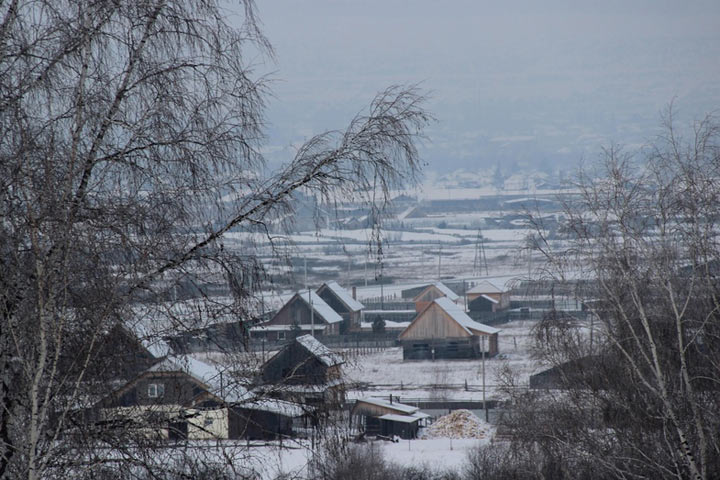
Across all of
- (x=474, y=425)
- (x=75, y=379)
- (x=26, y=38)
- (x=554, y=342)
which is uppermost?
(x=26, y=38)

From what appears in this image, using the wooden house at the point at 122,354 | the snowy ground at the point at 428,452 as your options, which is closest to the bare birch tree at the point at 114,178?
the wooden house at the point at 122,354

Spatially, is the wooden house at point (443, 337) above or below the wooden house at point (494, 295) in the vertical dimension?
below

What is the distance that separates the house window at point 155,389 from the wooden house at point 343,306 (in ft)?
140

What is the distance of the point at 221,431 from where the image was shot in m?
3.92

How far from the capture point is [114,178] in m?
3.76

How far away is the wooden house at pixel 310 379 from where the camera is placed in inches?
150

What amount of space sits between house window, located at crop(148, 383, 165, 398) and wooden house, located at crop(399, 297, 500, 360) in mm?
37243

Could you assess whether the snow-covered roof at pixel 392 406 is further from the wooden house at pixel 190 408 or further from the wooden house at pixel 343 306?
the wooden house at pixel 343 306

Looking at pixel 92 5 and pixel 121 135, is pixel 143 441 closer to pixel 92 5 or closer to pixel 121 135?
pixel 121 135

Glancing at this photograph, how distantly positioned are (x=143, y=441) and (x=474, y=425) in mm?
20649

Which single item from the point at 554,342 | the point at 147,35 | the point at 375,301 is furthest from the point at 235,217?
the point at 375,301

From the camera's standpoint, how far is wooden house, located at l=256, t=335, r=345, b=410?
3.81 meters

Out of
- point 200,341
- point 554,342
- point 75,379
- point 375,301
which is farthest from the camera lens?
point 375,301

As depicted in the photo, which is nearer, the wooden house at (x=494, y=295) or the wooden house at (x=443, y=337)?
the wooden house at (x=443, y=337)
